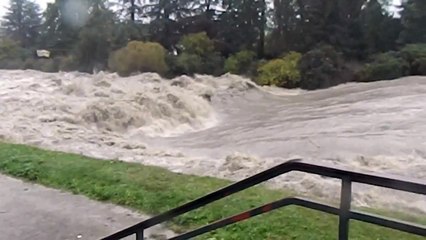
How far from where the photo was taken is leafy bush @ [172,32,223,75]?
112 ft

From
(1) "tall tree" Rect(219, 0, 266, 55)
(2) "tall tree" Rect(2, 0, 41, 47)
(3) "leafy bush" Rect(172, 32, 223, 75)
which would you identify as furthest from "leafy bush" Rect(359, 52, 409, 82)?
(2) "tall tree" Rect(2, 0, 41, 47)

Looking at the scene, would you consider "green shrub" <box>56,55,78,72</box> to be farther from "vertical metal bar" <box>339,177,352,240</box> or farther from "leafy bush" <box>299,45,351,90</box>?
"vertical metal bar" <box>339,177,352,240</box>

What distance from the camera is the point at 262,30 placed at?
36719mm

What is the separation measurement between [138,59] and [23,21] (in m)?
16.3

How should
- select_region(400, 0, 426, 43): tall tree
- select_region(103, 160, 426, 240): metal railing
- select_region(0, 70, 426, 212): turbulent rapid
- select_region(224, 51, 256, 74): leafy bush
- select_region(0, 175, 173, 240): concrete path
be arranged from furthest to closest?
select_region(224, 51, 256, 74): leafy bush < select_region(400, 0, 426, 43): tall tree < select_region(0, 70, 426, 212): turbulent rapid < select_region(0, 175, 173, 240): concrete path < select_region(103, 160, 426, 240): metal railing

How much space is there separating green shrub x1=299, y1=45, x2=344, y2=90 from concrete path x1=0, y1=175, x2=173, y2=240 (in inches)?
1041

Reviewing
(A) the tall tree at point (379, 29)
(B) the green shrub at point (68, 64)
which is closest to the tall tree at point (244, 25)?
(A) the tall tree at point (379, 29)

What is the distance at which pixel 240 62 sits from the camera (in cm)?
3456

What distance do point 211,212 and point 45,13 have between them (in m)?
40.3

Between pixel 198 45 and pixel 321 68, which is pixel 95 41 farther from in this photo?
pixel 321 68

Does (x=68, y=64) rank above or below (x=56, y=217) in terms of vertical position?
above

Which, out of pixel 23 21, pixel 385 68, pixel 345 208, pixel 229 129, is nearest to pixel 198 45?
pixel 385 68

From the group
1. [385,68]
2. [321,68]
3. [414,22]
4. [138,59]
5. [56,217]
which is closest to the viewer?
[56,217]

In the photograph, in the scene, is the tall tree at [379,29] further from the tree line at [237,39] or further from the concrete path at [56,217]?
the concrete path at [56,217]
